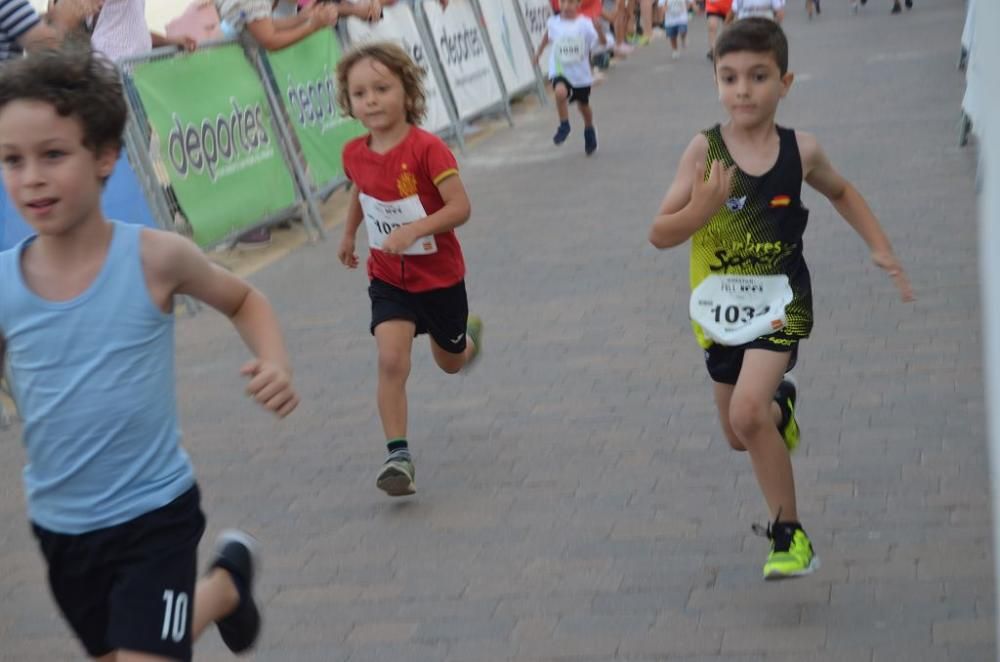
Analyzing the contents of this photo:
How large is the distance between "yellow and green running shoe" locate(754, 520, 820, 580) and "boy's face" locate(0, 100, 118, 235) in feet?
7.38

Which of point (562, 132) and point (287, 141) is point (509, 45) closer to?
point (562, 132)

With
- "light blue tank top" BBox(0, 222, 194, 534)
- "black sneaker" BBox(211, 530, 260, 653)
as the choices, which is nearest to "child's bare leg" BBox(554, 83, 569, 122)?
"black sneaker" BBox(211, 530, 260, 653)

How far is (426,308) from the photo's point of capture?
6082 millimetres

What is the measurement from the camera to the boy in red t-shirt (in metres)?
5.86

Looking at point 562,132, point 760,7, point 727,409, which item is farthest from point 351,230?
point 760,7

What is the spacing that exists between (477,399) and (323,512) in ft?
4.62

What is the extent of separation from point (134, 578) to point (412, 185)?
2.79m

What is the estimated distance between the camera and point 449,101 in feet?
50.0

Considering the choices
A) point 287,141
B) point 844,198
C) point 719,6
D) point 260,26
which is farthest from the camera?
point 719,6

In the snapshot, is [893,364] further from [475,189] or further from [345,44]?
[345,44]

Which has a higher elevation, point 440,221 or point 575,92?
point 440,221

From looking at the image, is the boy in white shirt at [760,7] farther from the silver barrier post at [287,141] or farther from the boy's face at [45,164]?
the boy's face at [45,164]

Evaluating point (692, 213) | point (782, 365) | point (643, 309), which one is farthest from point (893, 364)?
point (692, 213)

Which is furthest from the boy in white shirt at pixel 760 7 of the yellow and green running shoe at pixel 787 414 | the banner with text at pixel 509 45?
the yellow and green running shoe at pixel 787 414
